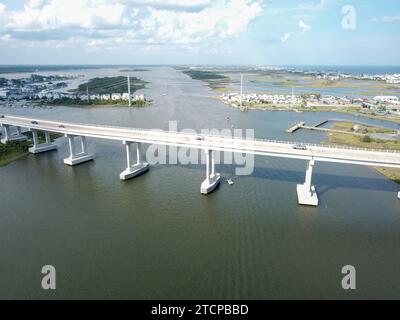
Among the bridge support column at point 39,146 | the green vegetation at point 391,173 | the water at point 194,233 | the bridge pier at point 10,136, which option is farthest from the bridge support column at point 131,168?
the green vegetation at point 391,173

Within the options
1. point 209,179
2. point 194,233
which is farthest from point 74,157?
point 194,233

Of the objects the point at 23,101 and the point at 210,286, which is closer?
the point at 210,286

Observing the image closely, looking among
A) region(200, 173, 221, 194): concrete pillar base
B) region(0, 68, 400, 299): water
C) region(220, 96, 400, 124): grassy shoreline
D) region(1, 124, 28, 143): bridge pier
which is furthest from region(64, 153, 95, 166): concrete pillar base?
region(220, 96, 400, 124): grassy shoreline

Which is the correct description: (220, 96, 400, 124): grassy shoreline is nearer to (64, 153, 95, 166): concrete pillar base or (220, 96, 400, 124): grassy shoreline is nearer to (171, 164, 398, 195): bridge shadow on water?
(171, 164, 398, 195): bridge shadow on water

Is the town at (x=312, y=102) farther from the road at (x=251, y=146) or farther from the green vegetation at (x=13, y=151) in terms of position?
the green vegetation at (x=13, y=151)

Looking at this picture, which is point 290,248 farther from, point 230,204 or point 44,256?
point 44,256
